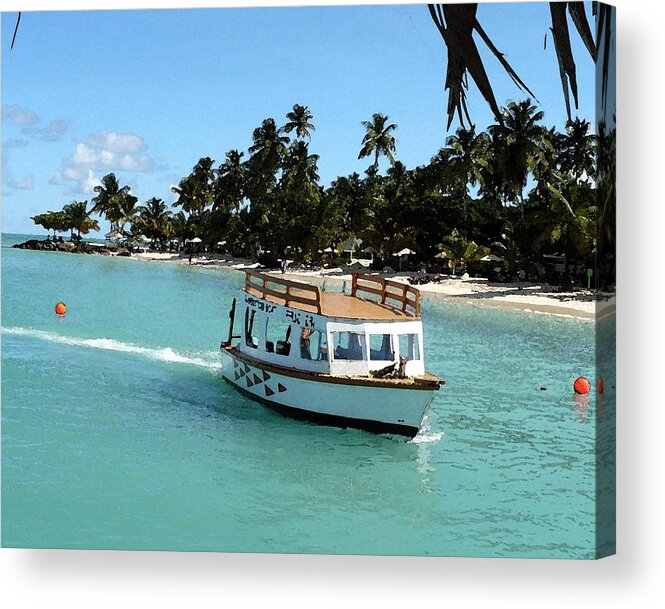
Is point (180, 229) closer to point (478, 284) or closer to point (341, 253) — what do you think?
point (341, 253)

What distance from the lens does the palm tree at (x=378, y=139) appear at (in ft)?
27.1

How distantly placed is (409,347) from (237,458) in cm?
277

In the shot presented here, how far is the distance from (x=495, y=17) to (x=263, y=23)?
7.32 ft

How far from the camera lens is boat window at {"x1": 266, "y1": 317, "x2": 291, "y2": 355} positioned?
37.4 feet

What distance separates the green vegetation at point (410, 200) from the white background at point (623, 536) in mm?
330

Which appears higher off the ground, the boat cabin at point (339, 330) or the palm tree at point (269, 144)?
the palm tree at point (269, 144)

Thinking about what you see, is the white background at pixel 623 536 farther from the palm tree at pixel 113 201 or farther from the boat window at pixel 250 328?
the boat window at pixel 250 328

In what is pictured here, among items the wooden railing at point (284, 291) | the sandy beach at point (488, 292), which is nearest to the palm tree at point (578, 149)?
the sandy beach at point (488, 292)

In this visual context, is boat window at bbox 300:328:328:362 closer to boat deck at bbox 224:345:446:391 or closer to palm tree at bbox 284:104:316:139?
boat deck at bbox 224:345:446:391

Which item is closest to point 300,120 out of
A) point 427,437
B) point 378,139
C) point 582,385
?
point 378,139

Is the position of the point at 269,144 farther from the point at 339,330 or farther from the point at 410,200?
the point at 410,200

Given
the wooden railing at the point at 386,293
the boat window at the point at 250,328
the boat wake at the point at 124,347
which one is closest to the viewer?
the wooden railing at the point at 386,293

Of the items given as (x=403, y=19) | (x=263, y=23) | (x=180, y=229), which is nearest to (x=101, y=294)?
(x=180, y=229)

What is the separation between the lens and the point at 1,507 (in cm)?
773
